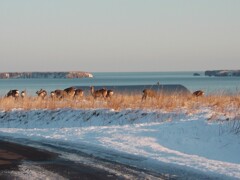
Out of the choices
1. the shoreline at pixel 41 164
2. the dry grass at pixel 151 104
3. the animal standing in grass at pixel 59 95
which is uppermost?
the dry grass at pixel 151 104

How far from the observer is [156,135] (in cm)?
1608


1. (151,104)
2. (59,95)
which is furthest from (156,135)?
(59,95)

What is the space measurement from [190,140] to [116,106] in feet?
24.7

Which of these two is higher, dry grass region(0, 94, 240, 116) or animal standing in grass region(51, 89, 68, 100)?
dry grass region(0, 94, 240, 116)

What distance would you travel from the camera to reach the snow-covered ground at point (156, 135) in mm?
12250

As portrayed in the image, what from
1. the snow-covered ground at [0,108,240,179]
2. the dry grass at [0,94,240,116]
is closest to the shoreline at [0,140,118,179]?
the snow-covered ground at [0,108,240,179]

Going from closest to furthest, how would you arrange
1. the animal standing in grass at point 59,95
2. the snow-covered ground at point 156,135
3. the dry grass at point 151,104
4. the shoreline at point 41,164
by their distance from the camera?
the shoreline at point 41,164, the snow-covered ground at point 156,135, the dry grass at point 151,104, the animal standing in grass at point 59,95

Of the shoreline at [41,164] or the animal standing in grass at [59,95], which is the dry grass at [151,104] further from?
the shoreline at [41,164]

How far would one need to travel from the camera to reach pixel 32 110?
2394cm

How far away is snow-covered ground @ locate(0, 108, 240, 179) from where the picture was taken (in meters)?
12.2

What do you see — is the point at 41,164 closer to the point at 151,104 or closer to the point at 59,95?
the point at 151,104

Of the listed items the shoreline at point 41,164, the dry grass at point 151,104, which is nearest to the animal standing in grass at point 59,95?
the dry grass at point 151,104

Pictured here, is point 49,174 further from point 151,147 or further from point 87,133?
point 87,133

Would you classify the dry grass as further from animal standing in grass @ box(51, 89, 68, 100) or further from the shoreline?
the shoreline
